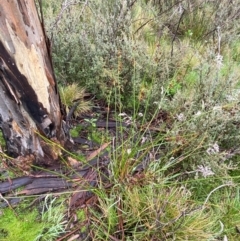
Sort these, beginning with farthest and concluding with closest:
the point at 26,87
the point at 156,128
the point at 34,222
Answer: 1. the point at 156,128
2. the point at 34,222
3. the point at 26,87

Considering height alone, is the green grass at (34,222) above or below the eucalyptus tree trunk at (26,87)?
below

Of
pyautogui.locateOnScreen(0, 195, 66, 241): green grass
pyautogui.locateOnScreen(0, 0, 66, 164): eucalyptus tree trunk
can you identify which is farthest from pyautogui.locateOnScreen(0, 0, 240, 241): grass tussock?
pyautogui.locateOnScreen(0, 0, 66, 164): eucalyptus tree trunk

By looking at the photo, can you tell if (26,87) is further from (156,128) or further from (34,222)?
(156,128)

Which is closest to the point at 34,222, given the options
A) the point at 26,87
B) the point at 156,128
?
the point at 26,87

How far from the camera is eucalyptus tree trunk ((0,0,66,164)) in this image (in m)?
1.47

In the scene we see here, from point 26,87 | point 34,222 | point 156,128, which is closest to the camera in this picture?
point 26,87

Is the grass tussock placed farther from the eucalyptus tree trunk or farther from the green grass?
the eucalyptus tree trunk

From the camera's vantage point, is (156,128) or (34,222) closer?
(34,222)

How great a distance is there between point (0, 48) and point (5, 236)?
44.7 inches

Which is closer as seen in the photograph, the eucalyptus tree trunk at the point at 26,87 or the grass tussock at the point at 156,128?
the eucalyptus tree trunk at the point at 26,87

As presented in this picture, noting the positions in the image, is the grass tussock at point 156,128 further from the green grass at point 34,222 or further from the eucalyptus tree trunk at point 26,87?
the eucalyptus tree trunk at point 26,87

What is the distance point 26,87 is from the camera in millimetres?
1650

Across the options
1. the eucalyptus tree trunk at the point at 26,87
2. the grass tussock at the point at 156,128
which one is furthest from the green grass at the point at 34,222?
the eucalyptus tree trunk at the point at 26,87

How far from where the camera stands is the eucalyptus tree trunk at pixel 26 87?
4.83ft
